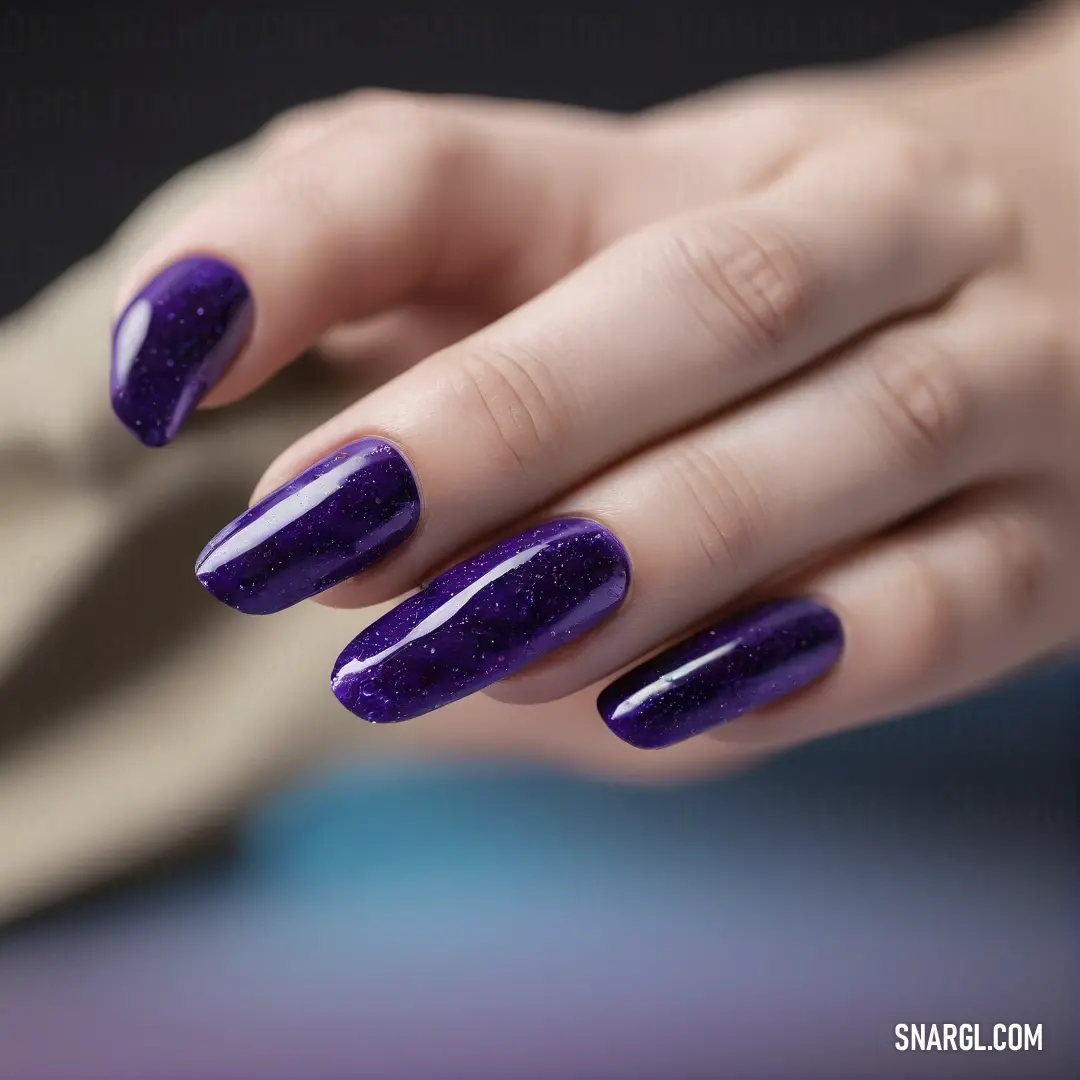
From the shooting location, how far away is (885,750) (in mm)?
679

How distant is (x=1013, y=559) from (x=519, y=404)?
0.87 feet

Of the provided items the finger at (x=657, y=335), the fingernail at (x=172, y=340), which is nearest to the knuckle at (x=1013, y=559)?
the finger at (x=657, y=335)

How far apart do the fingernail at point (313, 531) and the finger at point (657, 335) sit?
0.4 inches

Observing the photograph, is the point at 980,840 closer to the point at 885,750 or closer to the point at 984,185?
the point at 885,750

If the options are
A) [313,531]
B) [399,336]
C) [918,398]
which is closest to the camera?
[313,531]

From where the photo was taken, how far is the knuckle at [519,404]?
1.22ft

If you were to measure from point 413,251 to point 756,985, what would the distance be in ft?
1.33

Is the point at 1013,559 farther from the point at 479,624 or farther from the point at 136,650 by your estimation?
the point at 136,650

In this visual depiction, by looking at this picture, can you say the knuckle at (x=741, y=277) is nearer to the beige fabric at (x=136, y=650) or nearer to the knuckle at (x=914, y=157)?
the knuckle at (x=914, y=157)

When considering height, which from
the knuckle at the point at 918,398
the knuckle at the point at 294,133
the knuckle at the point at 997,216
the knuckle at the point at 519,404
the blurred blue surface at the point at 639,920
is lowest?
the blurred blue surface at the point at 639,920

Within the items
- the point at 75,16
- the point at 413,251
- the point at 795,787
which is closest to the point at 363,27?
the point at 75,16

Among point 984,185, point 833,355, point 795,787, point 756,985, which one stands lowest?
point 756,985

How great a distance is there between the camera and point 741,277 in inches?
16.6

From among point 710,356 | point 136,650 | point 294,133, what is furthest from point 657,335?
point 136,650
